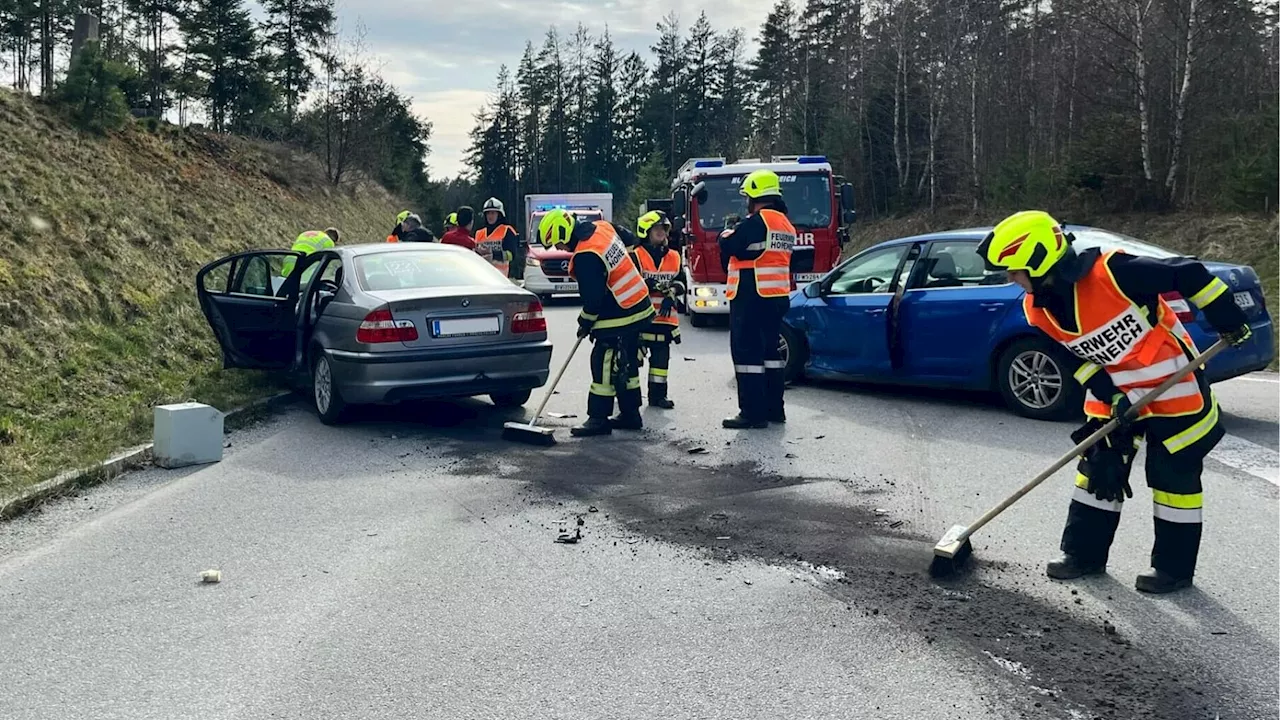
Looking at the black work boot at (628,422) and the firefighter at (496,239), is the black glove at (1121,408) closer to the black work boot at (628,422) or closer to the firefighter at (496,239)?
the black work boot at (628,422)

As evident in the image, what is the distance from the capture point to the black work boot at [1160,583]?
4.47 metres

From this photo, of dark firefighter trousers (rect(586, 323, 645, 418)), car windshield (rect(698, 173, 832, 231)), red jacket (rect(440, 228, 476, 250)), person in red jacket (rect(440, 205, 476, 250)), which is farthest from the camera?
car windshield (rect(698, 173, 832, 231))

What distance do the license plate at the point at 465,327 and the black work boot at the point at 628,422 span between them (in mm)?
1215

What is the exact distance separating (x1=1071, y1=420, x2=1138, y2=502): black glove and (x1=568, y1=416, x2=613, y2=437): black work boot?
4.25 metres

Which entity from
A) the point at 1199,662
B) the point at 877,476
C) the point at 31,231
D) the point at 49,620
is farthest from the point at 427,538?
the point at 31,231

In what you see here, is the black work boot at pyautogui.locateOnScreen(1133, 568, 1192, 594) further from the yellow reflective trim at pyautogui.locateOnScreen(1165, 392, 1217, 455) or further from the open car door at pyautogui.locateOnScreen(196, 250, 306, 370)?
the open car door at pyautogui.locateOnScreen(196, 250, 306, 370)

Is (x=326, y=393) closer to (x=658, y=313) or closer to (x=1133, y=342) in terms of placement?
(x=658, y=313)

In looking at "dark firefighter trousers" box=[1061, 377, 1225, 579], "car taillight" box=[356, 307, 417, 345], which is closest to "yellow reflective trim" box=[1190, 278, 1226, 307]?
"dark firefighter trousers" box=[1061, 377, 1225, 579]

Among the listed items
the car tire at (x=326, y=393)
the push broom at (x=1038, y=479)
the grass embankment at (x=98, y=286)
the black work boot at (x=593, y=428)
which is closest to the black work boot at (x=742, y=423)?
the black work boot at (x=593, y=428)

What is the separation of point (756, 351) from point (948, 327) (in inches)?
68.4

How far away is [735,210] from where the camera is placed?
53.6ft

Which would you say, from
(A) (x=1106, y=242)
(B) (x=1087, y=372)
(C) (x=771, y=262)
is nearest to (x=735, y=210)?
(C) (x=771, y=262)

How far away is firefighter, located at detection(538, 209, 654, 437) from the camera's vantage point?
26.7 ft

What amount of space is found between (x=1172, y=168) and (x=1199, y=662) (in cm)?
2135
